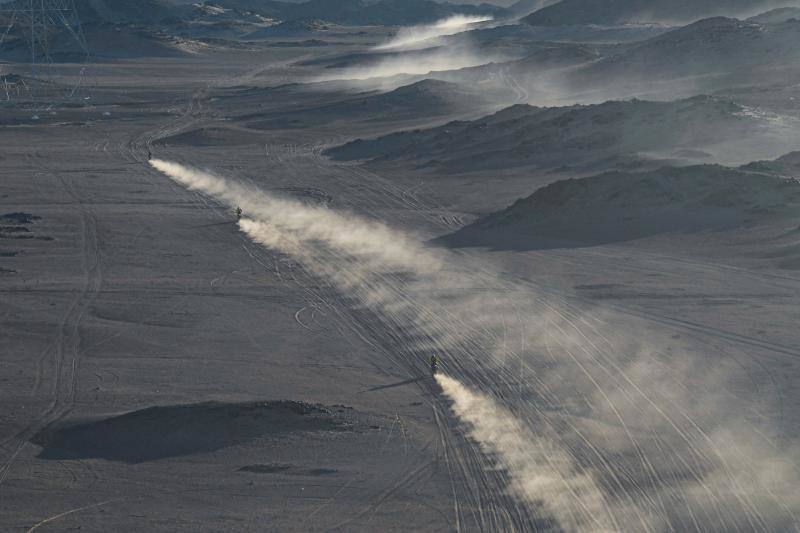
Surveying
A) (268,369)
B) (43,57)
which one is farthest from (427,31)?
(268,369)

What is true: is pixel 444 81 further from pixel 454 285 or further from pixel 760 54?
pixel 454 285

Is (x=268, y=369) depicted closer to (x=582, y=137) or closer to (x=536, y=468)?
(x=536, y=468)

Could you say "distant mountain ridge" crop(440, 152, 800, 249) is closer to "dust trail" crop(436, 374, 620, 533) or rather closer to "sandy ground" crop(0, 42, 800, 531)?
"sandy ground" crop(0, 42, 800, 531)

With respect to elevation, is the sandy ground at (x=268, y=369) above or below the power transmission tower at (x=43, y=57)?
above

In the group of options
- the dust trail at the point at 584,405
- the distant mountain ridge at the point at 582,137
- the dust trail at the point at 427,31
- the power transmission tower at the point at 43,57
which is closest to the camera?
the dust trail at the point at 584,405

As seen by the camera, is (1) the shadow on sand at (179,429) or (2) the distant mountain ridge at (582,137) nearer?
(1) the shadow on sand at (179,429)

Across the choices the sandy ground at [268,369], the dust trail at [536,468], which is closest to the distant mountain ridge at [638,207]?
the sandy ground at [268,369]

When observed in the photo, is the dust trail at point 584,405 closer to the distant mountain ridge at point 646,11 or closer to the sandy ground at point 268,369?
the sandy ground at point 268,369
